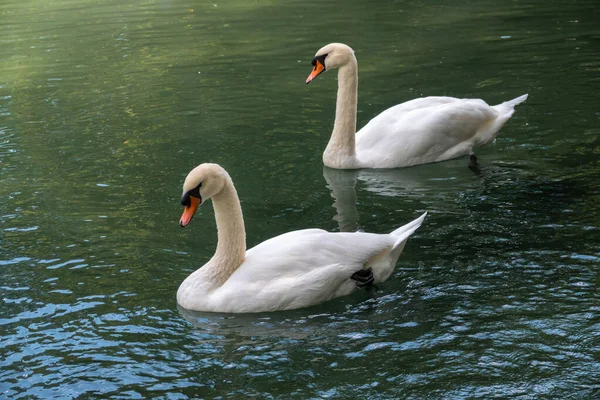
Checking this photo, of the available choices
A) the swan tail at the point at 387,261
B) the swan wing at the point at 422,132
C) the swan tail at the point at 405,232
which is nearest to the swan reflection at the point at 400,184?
the swan wing at the point at 422,132

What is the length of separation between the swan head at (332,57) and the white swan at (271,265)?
13.3 feet

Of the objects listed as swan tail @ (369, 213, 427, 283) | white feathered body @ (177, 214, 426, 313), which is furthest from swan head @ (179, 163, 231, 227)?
swan tail @ (369, 213, 427, 283)

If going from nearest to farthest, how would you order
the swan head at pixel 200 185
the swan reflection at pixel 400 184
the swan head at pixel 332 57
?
the swan head at pixel 200 185 → the swan reflection at pixel 400 184 → the swan head at pixel 332 57

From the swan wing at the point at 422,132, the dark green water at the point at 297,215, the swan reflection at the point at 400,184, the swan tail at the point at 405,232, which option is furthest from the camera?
the swan wing at the point at 422,132

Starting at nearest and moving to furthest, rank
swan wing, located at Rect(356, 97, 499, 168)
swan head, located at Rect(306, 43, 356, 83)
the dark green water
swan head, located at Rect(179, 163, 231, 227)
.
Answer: the dark green water → swan head, located at Rect(179, 163, 231, 227) → swan wing, located at Rect(356, 97, 499, 168) → swan head, located at Rect(306, 43, 356, 83)

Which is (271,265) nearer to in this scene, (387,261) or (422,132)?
(387,261)

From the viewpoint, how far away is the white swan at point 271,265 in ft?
24.6

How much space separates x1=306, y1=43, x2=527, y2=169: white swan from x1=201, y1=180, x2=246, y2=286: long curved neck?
3.90 m

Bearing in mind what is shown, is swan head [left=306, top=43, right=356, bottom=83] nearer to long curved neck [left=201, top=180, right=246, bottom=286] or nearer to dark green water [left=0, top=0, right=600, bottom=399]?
dark green water [left=0, top=0, right=600, bottom=399]

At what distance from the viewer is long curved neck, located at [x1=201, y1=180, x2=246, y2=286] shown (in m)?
7.71

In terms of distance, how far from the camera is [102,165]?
12.2m

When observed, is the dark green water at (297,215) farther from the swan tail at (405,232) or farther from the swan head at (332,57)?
the swan head at (332,57)

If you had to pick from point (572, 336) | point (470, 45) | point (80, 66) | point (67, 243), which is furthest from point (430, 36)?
point (572, 336)

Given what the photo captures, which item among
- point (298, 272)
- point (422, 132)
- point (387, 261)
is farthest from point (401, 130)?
point (298, 272)
